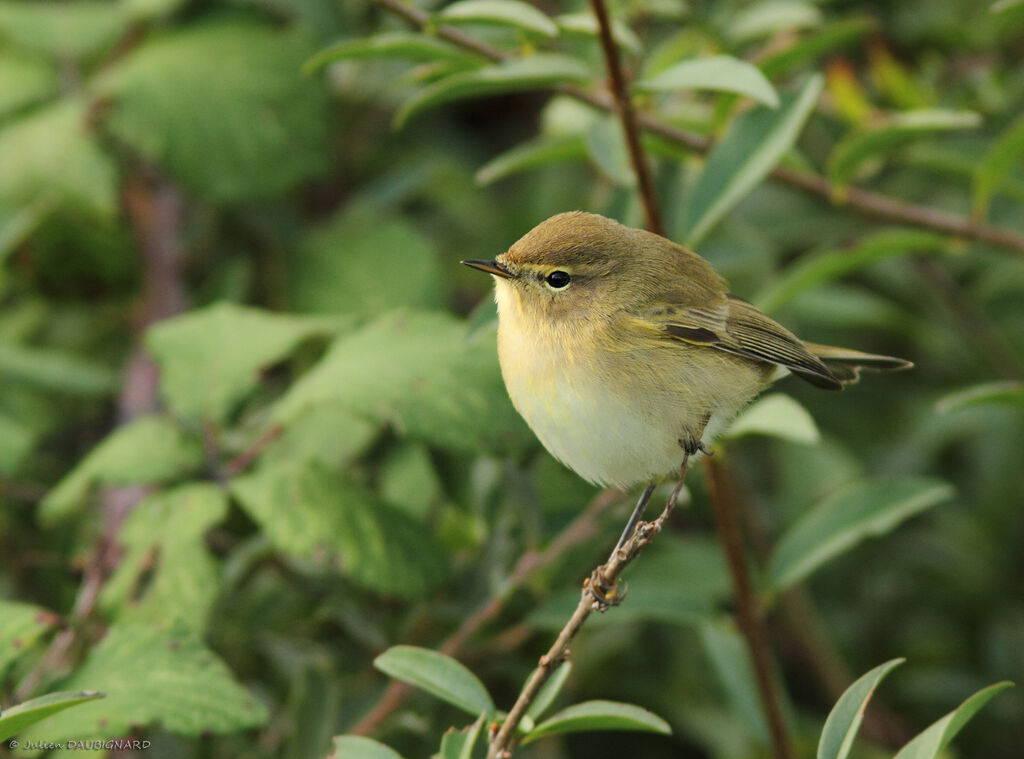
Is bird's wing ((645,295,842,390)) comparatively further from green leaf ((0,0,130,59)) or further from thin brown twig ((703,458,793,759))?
green leaf ((0,0,130,59))

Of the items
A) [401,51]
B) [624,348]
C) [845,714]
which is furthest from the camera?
[401,51]

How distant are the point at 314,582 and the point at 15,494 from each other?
992 millimetres

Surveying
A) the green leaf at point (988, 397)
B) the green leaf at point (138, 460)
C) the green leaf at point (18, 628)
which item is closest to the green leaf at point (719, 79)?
the green leaf at point (988, 397)

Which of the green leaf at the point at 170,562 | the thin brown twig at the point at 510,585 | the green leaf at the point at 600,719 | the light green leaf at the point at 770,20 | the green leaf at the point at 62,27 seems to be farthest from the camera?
the green leaf at the point at 62,27

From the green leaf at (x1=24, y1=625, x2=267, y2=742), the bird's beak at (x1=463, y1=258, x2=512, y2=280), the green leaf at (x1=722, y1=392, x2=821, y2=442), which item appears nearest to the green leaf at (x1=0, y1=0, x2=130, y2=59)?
the bird's beak at (x1=463, y1=258, x2=512, y2=280)

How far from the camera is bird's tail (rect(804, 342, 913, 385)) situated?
228 centimetres

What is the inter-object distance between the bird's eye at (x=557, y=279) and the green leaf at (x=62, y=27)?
2.19 metres

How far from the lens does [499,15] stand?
2062 mm

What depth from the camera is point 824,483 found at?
3408 millimetres

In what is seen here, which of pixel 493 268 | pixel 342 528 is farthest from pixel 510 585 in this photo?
pixel 493 268

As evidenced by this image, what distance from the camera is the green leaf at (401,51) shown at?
2227 millimetres

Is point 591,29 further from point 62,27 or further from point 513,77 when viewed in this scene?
point 62,27

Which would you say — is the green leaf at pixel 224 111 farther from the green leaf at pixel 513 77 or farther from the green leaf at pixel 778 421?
the green leaf at pixel 778 421

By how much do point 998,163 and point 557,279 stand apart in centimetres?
120
